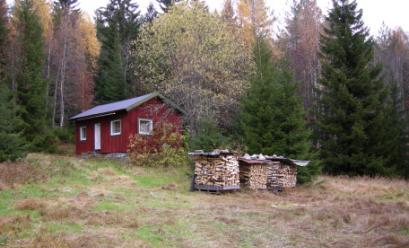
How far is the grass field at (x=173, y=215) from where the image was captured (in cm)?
708

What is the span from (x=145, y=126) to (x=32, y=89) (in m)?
7.69

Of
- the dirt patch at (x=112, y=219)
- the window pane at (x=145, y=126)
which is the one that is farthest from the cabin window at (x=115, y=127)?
the dirt patch at (x=112, y=219)

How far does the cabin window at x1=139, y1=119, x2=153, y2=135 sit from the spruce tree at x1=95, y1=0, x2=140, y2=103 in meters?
10.7

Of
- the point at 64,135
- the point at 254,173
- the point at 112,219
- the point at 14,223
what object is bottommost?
the point at 112,219

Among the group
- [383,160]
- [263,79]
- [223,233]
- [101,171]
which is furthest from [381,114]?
[223,233]

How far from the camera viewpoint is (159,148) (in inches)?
864

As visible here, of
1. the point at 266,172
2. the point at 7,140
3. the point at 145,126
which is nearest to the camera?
the point at 266,172

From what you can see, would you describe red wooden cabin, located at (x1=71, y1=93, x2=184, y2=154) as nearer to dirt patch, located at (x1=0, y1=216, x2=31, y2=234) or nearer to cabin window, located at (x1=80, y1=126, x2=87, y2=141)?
cabin window, located at (x1=80, y1=126, x2=87, y2=141)

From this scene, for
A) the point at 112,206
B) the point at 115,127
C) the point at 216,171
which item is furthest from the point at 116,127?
the point at 112,206

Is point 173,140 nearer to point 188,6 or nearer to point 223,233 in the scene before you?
point 188,6

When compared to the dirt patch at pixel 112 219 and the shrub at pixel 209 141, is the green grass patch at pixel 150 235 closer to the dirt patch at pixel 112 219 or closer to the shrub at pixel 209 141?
the dirt patch at pixel 112 219

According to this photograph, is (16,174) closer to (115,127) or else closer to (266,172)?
(266,172)

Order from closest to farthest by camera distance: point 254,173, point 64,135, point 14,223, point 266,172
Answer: point 14,223, point 254,173, point 266,172, point 64,135

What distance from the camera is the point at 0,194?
11.3m
